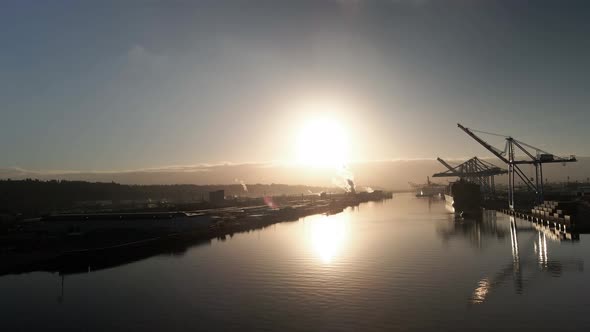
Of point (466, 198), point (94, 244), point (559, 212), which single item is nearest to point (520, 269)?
point (559, 212)

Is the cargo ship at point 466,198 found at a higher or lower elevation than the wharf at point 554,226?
higher

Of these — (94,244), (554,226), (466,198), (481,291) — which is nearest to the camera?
(481,291)

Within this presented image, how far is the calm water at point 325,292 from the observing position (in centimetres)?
2506

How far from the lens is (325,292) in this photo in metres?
31.4

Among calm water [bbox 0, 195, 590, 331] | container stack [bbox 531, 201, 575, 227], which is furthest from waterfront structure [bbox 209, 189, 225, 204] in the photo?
container stack [bbox 531, 201, 575, 227]

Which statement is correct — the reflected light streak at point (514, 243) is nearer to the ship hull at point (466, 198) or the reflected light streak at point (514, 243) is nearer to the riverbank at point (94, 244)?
the ship hull at point (466, 198)

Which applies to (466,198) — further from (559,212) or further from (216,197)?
(216,197)

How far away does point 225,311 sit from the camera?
2778 centimetres

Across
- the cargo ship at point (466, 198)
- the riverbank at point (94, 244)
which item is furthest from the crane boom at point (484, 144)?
the riverbank at point (94, 244)

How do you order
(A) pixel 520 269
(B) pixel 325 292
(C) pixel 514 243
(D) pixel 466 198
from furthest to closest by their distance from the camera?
(D) pixel 466 198, (C) pixel 514 243, (A) pixel 520 269, (B) pixel 325 292

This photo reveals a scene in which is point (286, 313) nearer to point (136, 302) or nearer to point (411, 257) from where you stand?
point (136, 302)

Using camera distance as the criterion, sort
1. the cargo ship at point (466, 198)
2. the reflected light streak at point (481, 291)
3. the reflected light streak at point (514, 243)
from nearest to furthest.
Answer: the reflected light streak at point (481, 291) < the reflected light streak at point (514, 243) < the cargo ship at point (466, 198)

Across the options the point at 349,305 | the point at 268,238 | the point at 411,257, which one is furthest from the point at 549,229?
the point at 349,305

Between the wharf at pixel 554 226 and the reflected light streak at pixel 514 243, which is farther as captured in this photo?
the wharf at pixel 554 226
